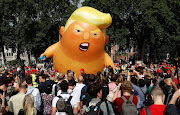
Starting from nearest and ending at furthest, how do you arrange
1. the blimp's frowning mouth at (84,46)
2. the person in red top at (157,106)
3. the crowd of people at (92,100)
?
the person in red top at (157,106)
the crowd of people at (92,100)
the blimp's frowning mouth at (84,46)

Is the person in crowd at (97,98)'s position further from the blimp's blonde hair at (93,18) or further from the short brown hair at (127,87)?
the blimp's blonde hair at (93,18)

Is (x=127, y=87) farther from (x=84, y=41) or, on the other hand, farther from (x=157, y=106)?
(x=84, y=41)

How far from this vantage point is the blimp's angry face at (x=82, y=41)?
10469mm

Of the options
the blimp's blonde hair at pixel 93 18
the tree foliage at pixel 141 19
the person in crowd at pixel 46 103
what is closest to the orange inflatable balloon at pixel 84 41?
the blimp's blonde hair at pixel 93 18

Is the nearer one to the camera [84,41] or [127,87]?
[127,87]

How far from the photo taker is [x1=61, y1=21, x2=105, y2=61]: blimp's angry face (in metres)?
10.5

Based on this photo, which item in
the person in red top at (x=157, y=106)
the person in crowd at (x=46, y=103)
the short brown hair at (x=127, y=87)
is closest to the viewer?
the person in red top at (x=157, y=106)

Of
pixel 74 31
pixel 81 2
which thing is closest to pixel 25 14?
pixel 81 2

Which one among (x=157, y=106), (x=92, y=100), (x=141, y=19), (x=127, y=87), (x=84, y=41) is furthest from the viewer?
(x=141, y=19)

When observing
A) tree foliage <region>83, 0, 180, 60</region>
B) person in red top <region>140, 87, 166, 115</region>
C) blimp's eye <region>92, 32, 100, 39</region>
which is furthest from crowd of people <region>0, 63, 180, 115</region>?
tree foliage <region>83, 0, 180, 60</region>

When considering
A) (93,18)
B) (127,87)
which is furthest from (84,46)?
(127,87)

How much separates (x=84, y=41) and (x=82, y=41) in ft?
0.35

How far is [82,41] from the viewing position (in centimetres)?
1048

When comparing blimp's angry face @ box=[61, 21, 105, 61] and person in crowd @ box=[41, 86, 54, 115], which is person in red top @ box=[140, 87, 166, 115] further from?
blimp's angry face @ box=[61, 21, 105, 61]
